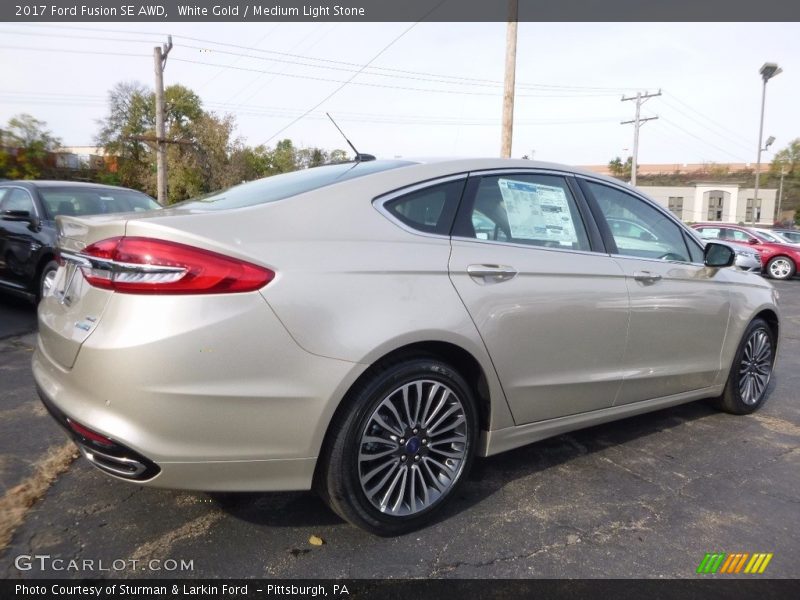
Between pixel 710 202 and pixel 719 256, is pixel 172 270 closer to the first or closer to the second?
pixel 719 256

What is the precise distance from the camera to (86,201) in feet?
21.8

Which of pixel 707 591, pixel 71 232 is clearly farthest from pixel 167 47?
pixel 707 591

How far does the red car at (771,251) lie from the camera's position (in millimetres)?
17406

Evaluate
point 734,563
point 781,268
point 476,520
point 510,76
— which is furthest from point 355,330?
point 781,268

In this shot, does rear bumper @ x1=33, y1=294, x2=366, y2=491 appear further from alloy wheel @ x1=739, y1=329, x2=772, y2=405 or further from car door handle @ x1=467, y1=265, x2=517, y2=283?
alloy wheel @ x1=739, y1=329, x2=772, y2=405

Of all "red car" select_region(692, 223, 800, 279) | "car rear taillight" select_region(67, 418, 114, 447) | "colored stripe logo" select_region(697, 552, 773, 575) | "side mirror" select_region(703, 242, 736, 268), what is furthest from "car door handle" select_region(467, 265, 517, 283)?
"red car" select_region(692, 223, 800, 279)

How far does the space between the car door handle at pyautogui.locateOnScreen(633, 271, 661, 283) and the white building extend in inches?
2596

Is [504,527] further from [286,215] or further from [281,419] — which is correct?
[286,215]

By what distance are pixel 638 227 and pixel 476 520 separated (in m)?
2.01

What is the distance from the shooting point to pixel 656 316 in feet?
10.9

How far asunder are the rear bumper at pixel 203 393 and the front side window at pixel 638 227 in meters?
1.94

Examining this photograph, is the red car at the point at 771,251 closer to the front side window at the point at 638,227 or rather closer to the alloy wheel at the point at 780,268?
the alloy wheel at the point at 780,268

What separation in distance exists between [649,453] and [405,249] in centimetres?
210

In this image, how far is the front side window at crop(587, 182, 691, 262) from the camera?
334cm
